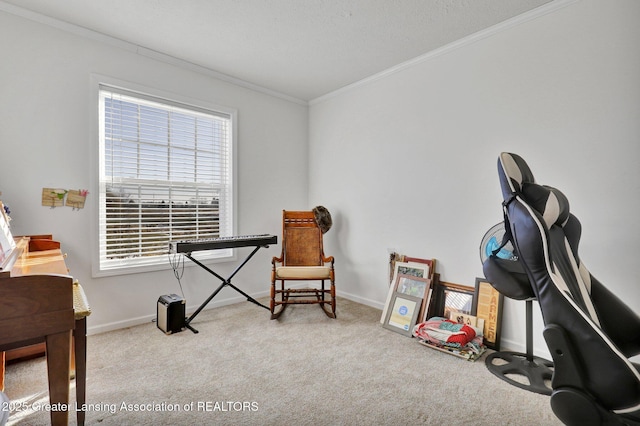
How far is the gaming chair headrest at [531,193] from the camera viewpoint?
1.50 meters

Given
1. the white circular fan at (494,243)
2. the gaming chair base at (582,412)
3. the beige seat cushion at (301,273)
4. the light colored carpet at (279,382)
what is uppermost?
the white circular fan at (494,243)

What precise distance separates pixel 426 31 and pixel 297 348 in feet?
9.38

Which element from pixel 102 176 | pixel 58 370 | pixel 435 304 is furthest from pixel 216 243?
pixel 435 304

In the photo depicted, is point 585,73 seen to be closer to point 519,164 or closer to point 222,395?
point 519,164

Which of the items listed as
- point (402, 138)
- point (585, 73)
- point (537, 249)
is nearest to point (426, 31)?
point (402, 138)

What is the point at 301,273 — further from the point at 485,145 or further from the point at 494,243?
the point at 485,145

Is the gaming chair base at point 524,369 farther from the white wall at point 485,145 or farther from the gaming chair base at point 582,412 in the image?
the gaming chair base at point 582,412

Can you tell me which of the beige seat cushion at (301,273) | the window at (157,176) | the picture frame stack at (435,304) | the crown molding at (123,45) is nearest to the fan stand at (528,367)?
the picture frame stack at (435,304)

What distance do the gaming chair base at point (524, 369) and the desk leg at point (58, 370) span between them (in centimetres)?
244

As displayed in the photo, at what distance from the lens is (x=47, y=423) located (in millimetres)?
1624

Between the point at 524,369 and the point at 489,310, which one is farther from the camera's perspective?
the point at 489,310

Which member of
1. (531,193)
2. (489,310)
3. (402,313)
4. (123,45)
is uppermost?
(123,45)

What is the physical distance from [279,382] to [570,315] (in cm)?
164

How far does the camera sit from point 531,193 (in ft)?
5.03
